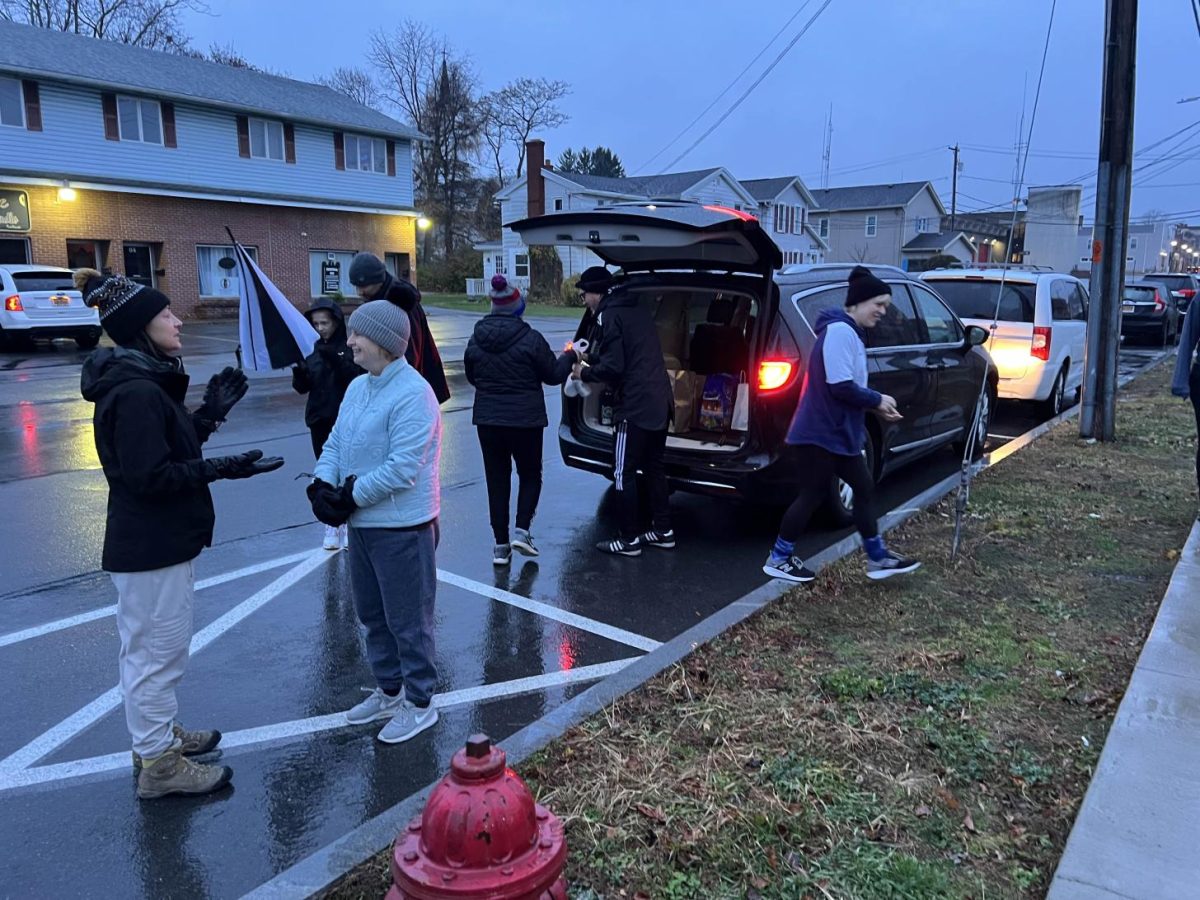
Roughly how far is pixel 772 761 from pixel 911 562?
2.44 meters

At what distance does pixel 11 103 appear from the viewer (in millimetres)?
24219

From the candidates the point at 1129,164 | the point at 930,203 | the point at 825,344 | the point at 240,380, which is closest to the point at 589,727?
the point at 240,380

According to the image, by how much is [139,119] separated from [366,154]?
757cm

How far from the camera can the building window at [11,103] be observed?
24016 mm

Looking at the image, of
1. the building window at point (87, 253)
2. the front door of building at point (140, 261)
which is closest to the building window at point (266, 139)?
the front door of building at point (140, 261)

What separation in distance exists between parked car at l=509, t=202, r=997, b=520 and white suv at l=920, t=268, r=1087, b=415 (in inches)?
110

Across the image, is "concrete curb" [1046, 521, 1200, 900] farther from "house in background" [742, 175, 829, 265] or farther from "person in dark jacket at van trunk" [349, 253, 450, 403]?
"house in background" [742, 175, 829, 265]

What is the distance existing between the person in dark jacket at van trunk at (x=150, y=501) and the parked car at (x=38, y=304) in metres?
18.1

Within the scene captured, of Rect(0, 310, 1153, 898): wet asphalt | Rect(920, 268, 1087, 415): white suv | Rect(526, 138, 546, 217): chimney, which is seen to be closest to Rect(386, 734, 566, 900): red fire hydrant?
Rect(0, 310, 1153, 898): wet asphalt

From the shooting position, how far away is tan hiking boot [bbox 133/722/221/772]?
138 inches

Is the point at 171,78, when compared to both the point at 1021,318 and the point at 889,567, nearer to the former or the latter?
the point at 1021,318

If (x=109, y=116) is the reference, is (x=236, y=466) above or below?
below

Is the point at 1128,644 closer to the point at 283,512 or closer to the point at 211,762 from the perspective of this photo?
the point at 211,762

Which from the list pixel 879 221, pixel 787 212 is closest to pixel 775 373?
pixel 787 212
